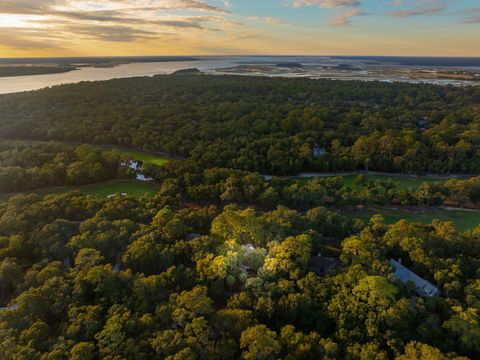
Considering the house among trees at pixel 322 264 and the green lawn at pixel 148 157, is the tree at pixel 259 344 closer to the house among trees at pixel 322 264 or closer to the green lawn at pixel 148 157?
the house among trees at pixel 322 264

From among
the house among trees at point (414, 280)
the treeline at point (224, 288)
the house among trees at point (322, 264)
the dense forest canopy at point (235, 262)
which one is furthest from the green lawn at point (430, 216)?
the house among trees at point (322, 264)

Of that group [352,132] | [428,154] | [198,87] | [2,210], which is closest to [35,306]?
[2,210]

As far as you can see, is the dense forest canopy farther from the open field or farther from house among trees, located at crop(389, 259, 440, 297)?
the open field

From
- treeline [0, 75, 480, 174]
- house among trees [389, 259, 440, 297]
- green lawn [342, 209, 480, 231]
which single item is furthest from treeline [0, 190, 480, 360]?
treeline [0, 75, 480, 174]

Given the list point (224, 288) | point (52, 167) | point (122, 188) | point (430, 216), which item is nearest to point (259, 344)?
point (224, 288)

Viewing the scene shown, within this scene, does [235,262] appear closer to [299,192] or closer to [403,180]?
[299,192]

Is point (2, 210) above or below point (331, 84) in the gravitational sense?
below

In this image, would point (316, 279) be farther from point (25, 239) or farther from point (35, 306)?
point (25, 239)
